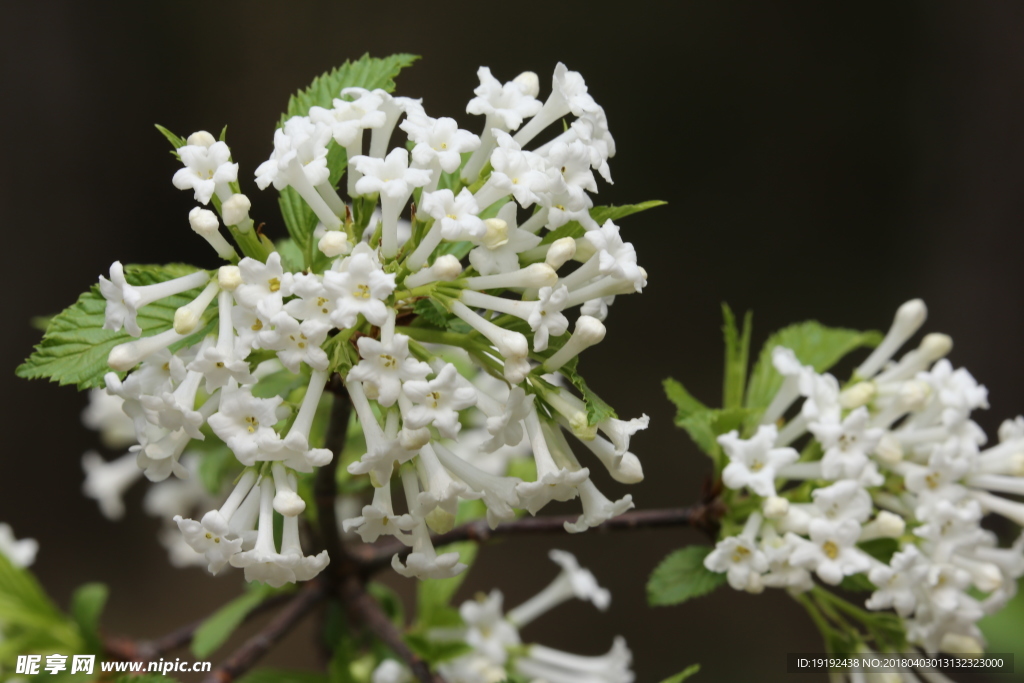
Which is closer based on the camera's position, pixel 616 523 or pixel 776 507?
pixel 776 507

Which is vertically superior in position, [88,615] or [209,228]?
[209,228]

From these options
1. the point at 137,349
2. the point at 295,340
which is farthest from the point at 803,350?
the point at 137,349

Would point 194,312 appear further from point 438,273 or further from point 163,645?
point 163,645

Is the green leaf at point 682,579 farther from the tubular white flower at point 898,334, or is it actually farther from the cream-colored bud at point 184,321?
the cream-colored bud at point 184,321

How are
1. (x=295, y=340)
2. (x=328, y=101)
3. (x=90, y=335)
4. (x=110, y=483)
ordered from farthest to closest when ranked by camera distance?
(x=110, y=483), (x=328, y=101), (x=90, y=335), (x=295, y=340)

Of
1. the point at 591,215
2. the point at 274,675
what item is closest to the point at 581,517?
the point at 591,215

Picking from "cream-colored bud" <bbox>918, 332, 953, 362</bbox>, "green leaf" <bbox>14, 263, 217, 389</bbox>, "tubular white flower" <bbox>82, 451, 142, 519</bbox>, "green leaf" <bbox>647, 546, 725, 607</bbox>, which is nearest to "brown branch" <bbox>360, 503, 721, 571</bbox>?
"green leaf" <bbox>647, 546, 725, 607</bbox>

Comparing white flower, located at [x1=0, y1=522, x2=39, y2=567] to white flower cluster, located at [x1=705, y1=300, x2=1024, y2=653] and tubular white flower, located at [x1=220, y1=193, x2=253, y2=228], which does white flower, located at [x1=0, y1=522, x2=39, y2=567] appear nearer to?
tubular white flower, located at [x1=220, y1=193, x2=253, y2=228]
